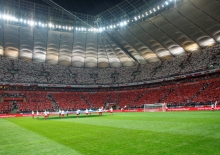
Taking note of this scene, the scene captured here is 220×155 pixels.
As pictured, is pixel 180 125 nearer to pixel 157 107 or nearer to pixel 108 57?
pixel 157 107

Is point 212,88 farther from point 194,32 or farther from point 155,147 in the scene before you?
point 155,147

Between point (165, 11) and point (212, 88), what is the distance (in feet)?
61.9

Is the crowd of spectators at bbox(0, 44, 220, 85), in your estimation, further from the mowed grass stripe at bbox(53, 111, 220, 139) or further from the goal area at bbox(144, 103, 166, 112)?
the mowed grass stripe at bbox(53, 111, 220, 139)

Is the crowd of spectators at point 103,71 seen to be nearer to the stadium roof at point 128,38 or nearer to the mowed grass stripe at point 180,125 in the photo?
the stadium roof at point 128,38

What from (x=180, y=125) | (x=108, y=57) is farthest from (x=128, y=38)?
(x=180, y=125)

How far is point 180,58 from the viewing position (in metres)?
49.8

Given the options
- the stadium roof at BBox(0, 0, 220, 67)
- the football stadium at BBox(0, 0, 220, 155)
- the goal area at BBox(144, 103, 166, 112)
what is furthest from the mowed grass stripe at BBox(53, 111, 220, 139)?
the stadium roof at BBox(0, 0, 220, 67)

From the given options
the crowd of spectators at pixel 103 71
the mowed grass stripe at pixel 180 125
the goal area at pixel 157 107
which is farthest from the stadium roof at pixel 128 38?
the mowed grass stripe at pixel 180 125

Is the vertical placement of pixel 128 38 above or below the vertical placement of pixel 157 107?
above

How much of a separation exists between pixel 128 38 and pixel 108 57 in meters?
11.8

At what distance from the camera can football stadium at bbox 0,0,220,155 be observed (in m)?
38.8

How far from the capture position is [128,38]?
49031mm

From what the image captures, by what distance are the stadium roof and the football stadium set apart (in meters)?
0.20

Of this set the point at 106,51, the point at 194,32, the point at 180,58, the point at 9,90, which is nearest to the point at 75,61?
the point at 106,51
